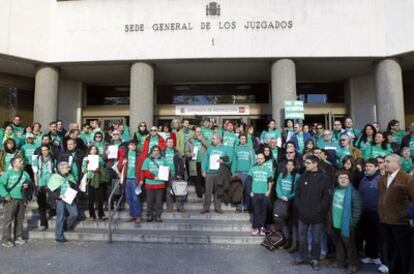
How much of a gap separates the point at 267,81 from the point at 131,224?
10242 millimetres

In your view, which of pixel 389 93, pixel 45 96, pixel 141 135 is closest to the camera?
pixel 141 135

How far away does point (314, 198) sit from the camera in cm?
522

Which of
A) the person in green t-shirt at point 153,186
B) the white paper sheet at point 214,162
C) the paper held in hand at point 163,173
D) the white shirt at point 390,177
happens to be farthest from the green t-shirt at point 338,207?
the person in green t-shirt at point 153,186

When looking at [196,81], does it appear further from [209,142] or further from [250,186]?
[250,186]

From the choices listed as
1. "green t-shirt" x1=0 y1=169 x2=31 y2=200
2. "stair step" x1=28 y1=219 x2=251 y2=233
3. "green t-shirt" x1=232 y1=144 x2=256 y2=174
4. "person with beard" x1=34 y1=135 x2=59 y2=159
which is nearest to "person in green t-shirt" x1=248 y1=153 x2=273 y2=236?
"stair step" x1=28 y1=219 x2=251 y2=233

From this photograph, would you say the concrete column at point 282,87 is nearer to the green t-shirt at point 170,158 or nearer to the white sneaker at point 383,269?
the green t-shirt at point 170,158

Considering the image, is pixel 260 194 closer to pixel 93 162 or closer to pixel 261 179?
pixel 261 179

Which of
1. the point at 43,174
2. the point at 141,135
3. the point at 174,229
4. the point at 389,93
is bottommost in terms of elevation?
the point at 174,229

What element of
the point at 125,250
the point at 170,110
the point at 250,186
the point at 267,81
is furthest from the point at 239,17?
the point at 125,250

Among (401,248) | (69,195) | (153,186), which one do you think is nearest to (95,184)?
(69,195)

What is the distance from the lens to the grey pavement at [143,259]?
16.7 ft

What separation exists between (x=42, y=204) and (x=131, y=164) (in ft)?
6.91

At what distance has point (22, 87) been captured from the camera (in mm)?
14891

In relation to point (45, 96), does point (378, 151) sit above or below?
below
